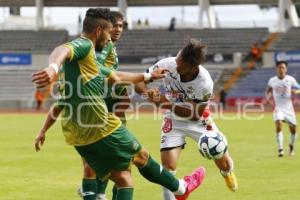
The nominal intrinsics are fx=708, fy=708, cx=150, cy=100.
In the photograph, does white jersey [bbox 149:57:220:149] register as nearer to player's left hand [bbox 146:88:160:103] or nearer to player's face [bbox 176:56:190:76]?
player's face [bbox 176:56:190:76]

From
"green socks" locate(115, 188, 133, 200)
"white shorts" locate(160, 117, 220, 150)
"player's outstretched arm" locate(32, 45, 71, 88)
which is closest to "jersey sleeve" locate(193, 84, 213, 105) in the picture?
"white shorts" locate(160, 117, 220, 150)

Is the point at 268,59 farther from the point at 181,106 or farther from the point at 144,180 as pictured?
the point at 181,106

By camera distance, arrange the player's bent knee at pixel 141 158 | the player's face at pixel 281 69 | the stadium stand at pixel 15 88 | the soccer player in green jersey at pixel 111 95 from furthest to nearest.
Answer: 1. the stadium stand at pixel 15 88
2. the player's face at pixel 281 69
3. the soccer player in green jersey at pixel 111 95
4. the player's bent knee at pixel 141 158

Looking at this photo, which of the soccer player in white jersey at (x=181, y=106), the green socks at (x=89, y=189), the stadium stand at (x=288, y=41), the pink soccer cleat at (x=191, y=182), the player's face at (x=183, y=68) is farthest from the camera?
the stadium stand at (x=288, y=41)

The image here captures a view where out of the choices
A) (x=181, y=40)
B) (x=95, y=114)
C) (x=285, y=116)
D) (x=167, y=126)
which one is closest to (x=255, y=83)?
(x=181, y=40)

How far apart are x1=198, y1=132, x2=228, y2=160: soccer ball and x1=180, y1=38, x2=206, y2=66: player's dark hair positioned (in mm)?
1360

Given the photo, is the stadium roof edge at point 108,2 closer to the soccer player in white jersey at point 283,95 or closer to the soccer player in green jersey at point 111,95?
the soccer player in white jersey at point 283,95

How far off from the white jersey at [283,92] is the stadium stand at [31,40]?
3965 centimetres

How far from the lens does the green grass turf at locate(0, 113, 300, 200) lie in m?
11.0

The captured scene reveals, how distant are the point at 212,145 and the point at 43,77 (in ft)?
14.5

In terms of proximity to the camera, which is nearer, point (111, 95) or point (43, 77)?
point (43, 77)

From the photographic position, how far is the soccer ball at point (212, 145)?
977cm

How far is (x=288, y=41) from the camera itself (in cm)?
5338

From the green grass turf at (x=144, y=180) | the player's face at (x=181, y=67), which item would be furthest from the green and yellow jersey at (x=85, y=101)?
the green grass turf at (x=144, y=180)
